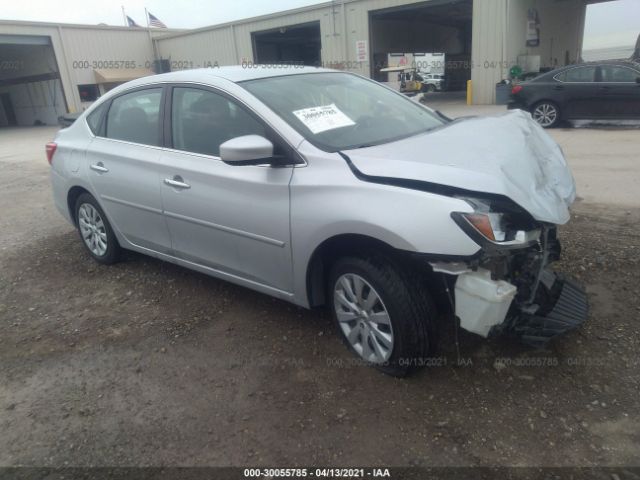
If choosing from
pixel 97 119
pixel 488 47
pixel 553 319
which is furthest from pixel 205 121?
pixel 488 47

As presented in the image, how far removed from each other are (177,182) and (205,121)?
459 mm

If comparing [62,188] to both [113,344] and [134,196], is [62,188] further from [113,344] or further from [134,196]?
[113,344]

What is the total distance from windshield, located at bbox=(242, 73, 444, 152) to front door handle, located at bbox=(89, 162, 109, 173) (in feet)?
5.20

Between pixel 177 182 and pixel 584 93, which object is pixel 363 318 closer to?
pixel 177 182

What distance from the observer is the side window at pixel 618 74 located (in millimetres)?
10148

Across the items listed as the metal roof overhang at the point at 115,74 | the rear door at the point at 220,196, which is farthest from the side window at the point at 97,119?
the metal roof overhang at the point at 115,74

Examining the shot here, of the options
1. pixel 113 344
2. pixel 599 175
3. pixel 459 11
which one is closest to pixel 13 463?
pixel 113 344

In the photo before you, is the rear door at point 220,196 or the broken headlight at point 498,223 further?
the rear door at point 220,196

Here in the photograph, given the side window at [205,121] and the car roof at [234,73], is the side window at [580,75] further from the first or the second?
the side window at [205,121]

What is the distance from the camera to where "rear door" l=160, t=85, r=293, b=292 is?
2.99 metres

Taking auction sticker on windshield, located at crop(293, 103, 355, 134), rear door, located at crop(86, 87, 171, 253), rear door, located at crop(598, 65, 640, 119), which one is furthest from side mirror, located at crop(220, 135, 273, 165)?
rear door, located at crop(598, 65, 640, 119)

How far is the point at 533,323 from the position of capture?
250 centimetres

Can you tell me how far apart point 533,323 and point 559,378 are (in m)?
0.43

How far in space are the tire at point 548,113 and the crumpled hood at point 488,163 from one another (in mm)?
8761
